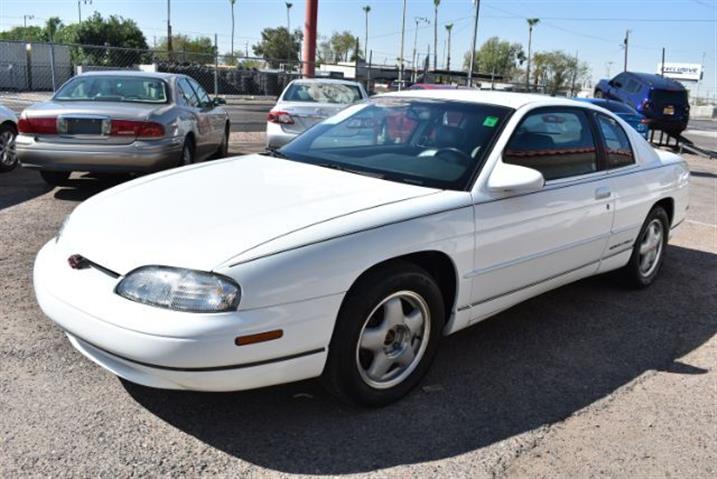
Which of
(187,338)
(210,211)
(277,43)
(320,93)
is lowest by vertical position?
(187,338)

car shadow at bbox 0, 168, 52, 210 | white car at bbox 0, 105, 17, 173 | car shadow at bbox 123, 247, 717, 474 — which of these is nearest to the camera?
car shadow at bbox 123, 247, 717, 474

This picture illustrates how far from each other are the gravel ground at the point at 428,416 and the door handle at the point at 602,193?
882 millimetres

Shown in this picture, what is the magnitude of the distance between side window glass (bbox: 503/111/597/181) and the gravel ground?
3.56ft

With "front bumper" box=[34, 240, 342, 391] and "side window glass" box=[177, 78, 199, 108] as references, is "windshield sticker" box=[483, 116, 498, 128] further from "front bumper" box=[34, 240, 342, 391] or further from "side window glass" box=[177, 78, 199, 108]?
"side window glass" box=[177, 78, 199, 108]

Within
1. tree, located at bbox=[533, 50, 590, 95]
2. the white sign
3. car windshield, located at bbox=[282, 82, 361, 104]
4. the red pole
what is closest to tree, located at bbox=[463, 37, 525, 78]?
tree, located at bbox=[533, 50, 590, 95]

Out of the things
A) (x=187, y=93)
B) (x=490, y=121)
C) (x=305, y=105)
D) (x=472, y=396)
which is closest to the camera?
(x=472, y=396)

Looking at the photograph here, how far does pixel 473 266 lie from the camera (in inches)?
140

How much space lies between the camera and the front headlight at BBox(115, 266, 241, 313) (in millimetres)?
2678

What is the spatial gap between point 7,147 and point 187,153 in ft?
8.54

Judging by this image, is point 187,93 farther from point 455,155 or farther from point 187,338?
point 187,338

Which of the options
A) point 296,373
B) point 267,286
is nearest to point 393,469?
point 296,373

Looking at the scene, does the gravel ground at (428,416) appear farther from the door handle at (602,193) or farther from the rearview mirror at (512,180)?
the rearview mirror at (512,180)

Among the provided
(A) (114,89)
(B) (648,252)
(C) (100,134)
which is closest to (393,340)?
(B) (648,252)

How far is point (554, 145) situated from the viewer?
14.1 ft
